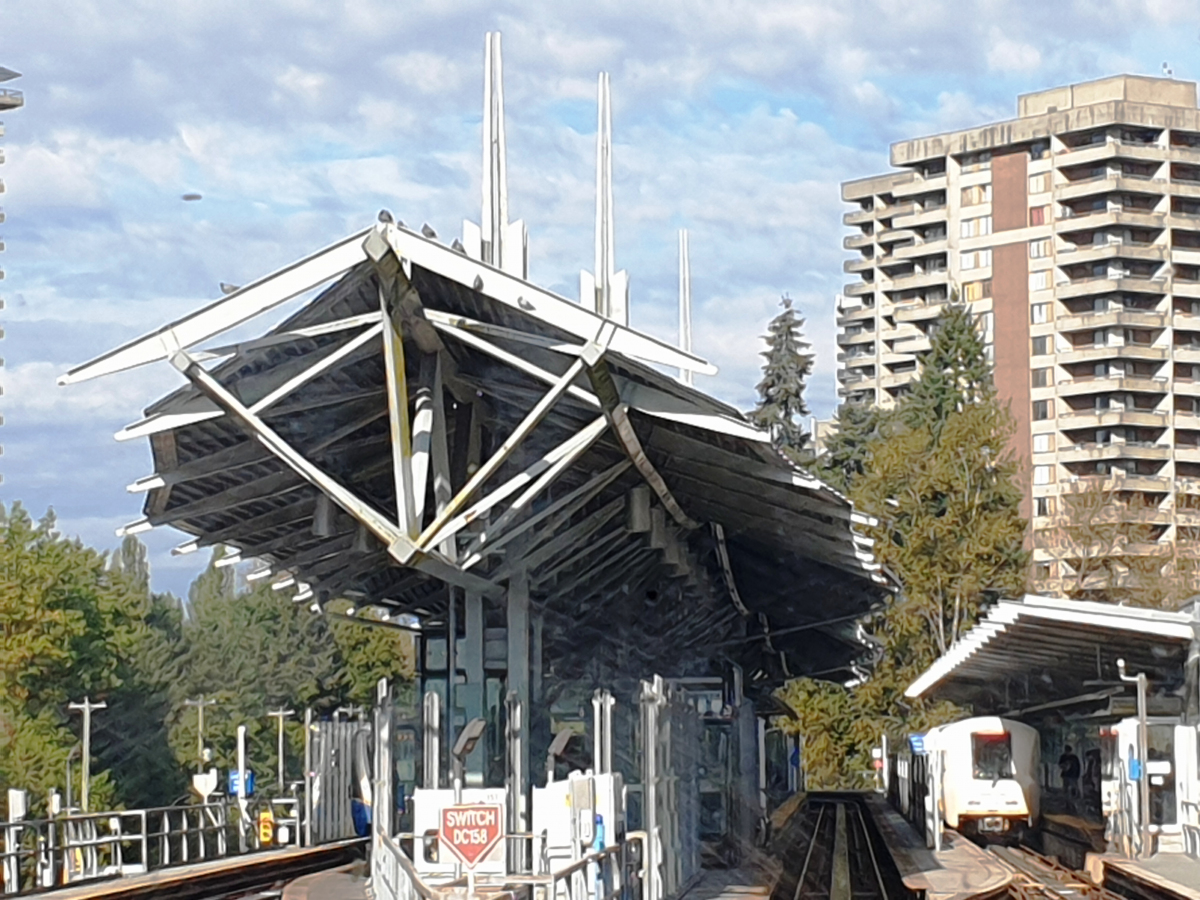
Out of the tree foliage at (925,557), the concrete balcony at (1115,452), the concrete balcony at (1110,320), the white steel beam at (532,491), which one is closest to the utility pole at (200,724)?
the tree foliage at (925,557)

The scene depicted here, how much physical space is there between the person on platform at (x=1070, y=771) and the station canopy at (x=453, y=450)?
17624 mm

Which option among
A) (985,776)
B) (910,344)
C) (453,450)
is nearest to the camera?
(453,450)

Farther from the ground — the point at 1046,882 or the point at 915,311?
the point at 915,311

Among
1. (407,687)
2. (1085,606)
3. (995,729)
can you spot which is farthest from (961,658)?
(407,687)

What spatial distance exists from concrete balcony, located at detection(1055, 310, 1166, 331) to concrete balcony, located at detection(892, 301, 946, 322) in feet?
34.4

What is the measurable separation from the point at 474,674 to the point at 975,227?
90.7 m

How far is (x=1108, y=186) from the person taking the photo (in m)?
106

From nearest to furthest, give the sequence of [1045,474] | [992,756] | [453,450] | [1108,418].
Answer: [453,450], [992,756], [1108,418], [1045,474]

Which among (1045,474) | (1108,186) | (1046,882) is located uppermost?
(1108,186)

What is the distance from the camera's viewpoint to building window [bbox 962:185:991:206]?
111 metres

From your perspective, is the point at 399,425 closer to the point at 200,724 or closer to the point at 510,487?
the point at 510,487

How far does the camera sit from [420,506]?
19.4m

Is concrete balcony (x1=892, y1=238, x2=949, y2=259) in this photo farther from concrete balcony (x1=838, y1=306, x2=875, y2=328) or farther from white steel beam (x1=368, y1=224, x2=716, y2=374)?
white steel beam (x1=368, y1=224, x2=716, y2=374)

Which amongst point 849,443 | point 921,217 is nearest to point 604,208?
point 849,443
